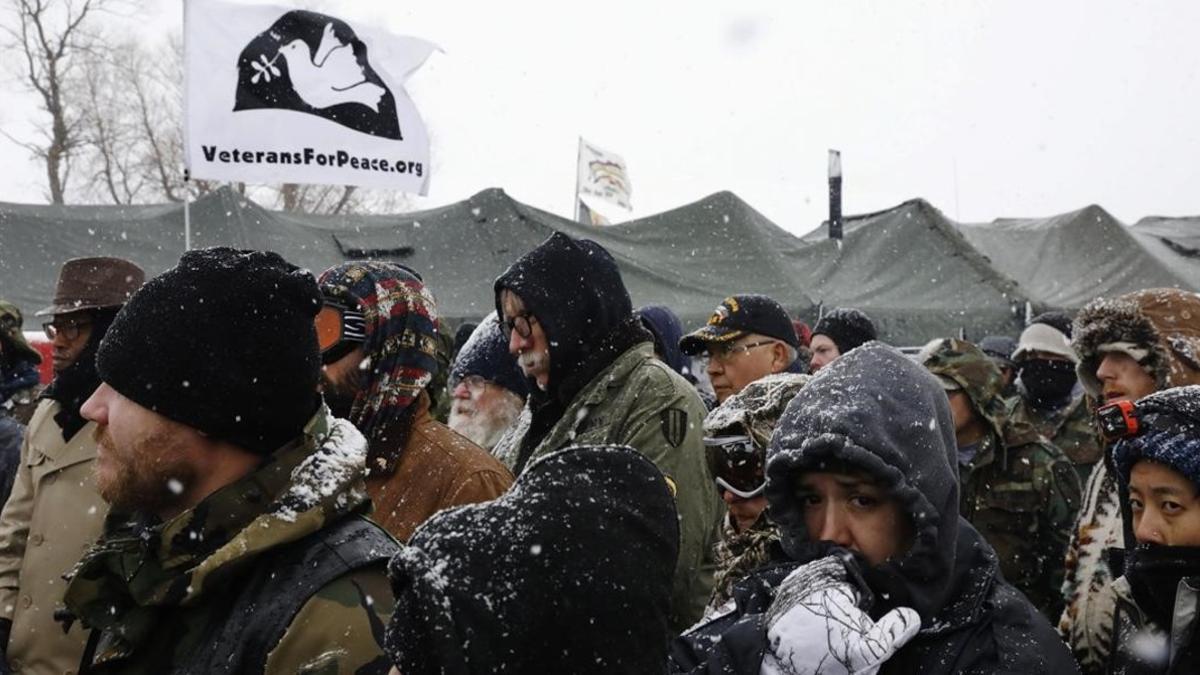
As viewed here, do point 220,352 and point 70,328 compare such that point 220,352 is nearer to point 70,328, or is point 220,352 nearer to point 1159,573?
point 1159,573

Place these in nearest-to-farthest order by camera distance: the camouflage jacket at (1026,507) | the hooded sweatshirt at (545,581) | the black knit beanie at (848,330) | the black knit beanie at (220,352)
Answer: the hooded sweatshirt at (545,581), the black knit beanie at (220,352), the camouflage jacket at (1026,507), the black knit beanie at (848,330)

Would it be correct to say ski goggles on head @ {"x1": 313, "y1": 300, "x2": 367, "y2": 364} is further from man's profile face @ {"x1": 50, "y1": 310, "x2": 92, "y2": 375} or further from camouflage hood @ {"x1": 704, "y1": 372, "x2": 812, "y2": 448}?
man's profile face @ {"x1": 50, "y1": 310, "x2": 92, "y2": 375}

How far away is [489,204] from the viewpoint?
→ 13.2 metres

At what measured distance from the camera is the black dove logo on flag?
6801 millimetres

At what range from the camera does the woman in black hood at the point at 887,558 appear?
84.8 inches

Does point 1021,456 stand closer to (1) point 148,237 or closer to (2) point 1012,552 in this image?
(2) point 1012,552

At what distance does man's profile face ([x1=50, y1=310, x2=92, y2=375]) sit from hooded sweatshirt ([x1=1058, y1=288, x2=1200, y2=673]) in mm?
3884

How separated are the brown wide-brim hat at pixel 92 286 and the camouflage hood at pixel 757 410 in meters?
2.80

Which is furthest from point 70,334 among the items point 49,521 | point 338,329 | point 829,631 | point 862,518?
point 829,631

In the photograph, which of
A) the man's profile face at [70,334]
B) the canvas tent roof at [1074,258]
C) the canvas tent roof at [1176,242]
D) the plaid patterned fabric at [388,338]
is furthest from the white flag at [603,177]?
the plaid patterned fabric at [388,338]

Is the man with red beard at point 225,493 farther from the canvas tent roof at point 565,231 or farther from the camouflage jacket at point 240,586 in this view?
the canvas tent roof at point 565,231

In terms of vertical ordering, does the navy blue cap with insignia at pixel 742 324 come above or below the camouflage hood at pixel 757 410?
below

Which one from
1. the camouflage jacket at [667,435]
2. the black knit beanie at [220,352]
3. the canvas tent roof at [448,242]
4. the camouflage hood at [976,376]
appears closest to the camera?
the black knit beanie at [220,352]

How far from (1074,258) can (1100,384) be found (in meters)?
12.9
